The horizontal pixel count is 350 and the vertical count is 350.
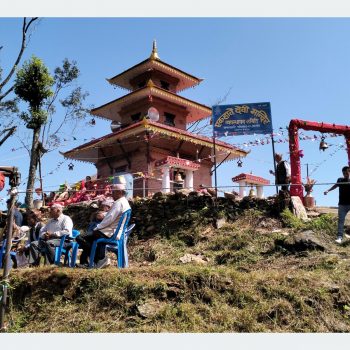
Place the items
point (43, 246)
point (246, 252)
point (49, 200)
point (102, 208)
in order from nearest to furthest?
1. point (43, 246)
2. point (102, 208)
3. point (246, 252)
4. point (49, 200)

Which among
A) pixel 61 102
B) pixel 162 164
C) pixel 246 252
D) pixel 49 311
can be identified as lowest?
pixel 49 311

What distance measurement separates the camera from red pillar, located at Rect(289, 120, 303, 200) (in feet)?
35.8

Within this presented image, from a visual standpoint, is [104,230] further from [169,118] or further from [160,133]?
[169,118]

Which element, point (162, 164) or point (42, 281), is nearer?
point (42, 281)

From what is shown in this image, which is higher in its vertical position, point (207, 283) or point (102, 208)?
point (102, 208)

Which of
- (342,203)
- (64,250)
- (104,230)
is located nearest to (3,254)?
(64,250)

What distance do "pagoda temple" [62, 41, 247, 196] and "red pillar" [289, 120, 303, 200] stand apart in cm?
627

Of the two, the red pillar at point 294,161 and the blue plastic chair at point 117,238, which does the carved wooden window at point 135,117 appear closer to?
the red pillar at point 294,161

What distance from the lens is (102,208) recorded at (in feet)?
23.1

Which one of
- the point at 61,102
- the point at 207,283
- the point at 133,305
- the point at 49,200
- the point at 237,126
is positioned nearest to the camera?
the point at 133,305

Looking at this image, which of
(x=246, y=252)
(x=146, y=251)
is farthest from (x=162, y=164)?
(x=246, y=252)

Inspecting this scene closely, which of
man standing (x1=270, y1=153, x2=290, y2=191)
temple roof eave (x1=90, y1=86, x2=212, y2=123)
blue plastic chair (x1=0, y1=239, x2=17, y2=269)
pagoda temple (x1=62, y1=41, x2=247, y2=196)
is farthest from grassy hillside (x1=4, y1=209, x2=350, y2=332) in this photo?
temple roof eave (x1=90, y1=86, x2=212, y2=123)

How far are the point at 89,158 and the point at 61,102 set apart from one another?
10.5 ft

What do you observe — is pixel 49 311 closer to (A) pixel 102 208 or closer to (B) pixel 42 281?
(B) pixel 42 281
